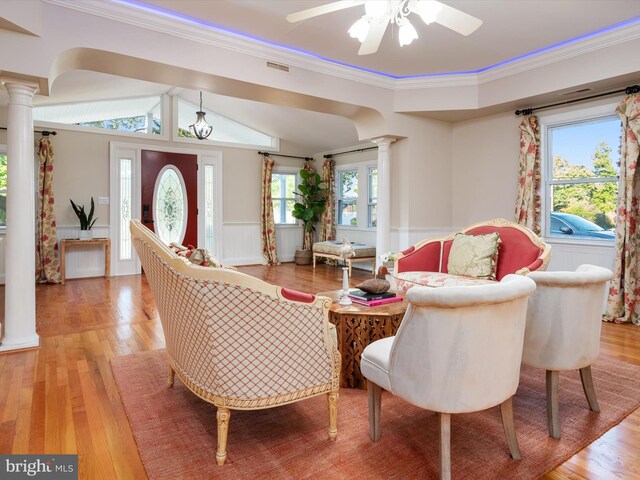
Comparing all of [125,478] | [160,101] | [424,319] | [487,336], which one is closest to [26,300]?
[125,478]

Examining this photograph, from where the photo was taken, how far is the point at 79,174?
20.1 feet

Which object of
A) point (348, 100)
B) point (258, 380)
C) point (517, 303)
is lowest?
point (258, 380)

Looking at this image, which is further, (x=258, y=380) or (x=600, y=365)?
(x=600, y=365)

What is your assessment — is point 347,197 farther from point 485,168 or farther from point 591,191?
point 591,191

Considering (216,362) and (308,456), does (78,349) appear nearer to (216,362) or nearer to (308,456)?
(216,362)

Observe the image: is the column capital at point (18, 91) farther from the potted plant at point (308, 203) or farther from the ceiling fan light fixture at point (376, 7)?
the potted plant at point (308, 203)

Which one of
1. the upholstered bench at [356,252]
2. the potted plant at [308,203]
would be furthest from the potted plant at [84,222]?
the upholstered bench at [356,252]

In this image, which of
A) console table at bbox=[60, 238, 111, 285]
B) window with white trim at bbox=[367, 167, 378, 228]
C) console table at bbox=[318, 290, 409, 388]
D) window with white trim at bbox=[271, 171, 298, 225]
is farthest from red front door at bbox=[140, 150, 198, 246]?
console table at bbox=[318, 290, 409, 388]

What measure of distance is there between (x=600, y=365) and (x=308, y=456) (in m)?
2.28

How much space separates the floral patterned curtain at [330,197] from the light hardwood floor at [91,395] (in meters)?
4.08

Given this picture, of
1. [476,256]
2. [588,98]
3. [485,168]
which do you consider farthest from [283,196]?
[588,98]

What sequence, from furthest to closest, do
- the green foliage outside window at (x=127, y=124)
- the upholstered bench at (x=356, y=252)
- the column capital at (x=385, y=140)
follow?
the upholstered bench at (x=356, y=252) < the green foliage outside window at (x=127, y=124) < the column capital at (x=385, y=140)

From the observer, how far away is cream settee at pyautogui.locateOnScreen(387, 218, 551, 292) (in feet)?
11.4

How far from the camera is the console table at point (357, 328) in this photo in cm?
236
